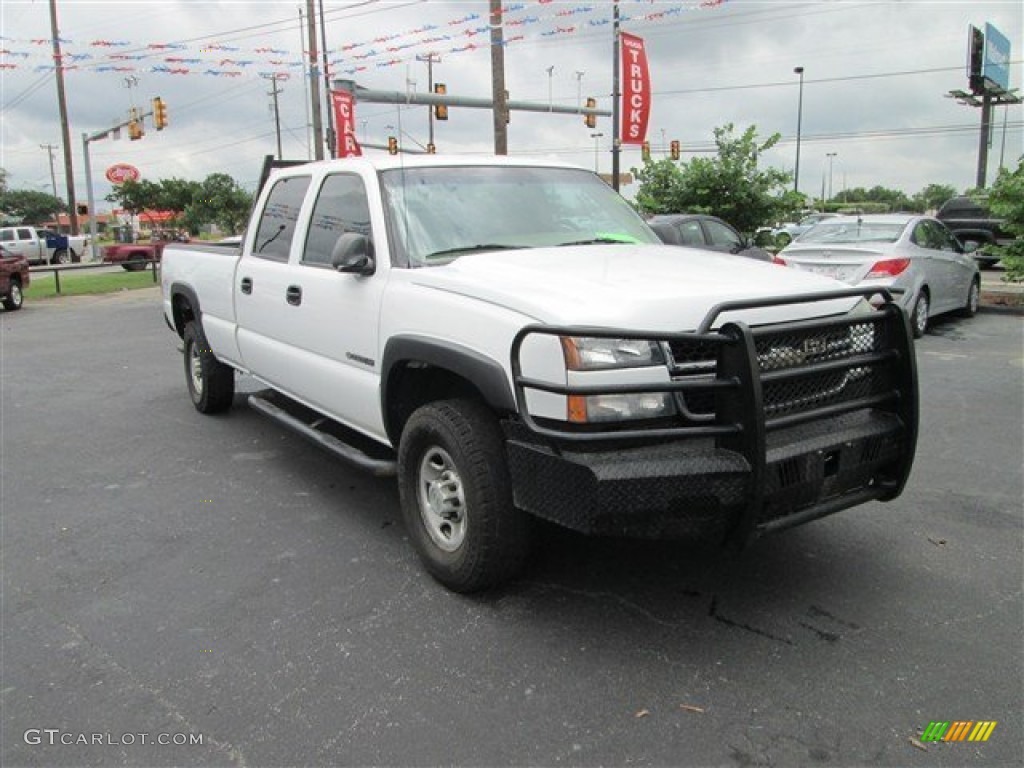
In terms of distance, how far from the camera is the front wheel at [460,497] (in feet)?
10.6

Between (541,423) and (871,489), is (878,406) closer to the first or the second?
(871,489)

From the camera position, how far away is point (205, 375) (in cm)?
673

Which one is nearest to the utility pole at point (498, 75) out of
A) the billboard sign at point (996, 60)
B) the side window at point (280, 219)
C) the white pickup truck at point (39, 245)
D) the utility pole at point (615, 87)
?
the utility pole at point (615, 87)

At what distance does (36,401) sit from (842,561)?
7.33 meters

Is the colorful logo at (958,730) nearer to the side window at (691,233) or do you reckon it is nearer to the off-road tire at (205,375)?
the off-road tire at (205,375)

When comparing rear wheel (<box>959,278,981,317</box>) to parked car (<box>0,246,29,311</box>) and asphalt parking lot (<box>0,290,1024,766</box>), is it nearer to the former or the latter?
asphalt parking lot (<box>0,290,1024,766</box>)

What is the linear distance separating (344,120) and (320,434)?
21.3m

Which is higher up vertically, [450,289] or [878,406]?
[450,289]

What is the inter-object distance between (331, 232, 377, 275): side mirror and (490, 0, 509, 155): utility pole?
15.4 m

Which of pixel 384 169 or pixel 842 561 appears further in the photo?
pixel 384 169

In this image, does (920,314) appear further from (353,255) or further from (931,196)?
(931,196)

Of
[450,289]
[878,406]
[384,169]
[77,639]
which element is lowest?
[77,639]

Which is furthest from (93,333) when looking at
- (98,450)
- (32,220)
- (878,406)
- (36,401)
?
(32,220)

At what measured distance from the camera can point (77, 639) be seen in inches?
129
